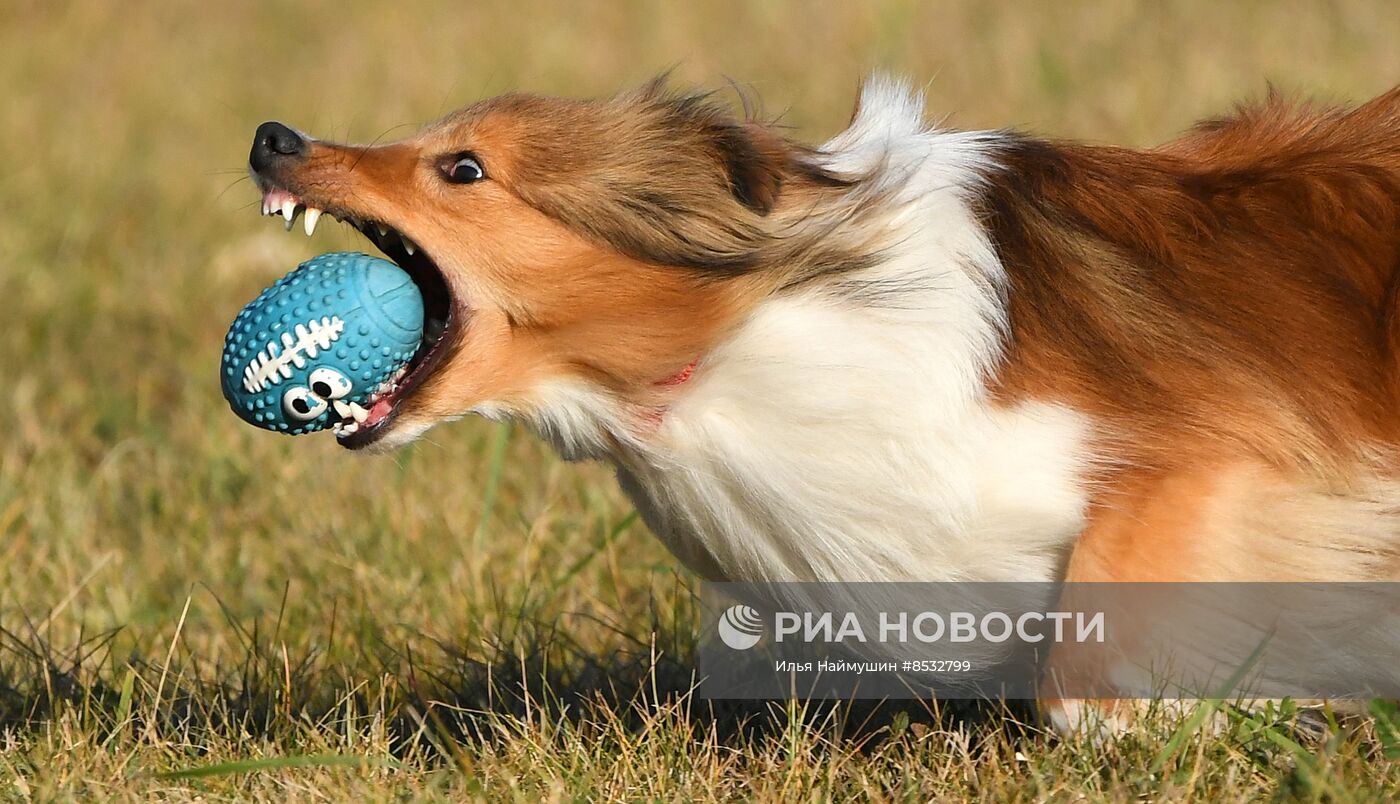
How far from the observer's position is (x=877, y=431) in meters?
3.28

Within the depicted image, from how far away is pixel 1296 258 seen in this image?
3441mm

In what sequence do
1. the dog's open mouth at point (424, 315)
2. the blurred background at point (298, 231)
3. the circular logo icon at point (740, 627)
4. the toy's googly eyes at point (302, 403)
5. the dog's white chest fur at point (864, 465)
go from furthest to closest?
the blurred background at point (298, 231) < the circular logo icon at point (740, 627) < the toy's googly eyes at point (302, 403) < the dog's open mouth at point (424, 315) < the dog's white chest fur at point (864, 465)

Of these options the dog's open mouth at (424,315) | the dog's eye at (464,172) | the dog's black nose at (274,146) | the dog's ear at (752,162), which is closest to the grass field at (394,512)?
the dog's ear at (752,162)

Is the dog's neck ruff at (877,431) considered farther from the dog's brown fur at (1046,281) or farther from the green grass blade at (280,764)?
the green grass blade at (280,764)

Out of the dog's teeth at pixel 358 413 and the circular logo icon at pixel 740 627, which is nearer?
the dog's teeth at pixel 358 413

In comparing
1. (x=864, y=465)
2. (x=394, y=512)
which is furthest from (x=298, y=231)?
(x=864, y=465)

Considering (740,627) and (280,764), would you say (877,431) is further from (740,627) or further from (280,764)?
(280,764)

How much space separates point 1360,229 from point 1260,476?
1.97ft

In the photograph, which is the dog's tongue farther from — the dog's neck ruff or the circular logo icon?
the circular logo icon

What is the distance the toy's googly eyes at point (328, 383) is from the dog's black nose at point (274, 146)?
43 cm

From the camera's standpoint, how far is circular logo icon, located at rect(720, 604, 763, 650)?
3723mm

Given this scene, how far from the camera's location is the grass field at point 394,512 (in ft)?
11.4

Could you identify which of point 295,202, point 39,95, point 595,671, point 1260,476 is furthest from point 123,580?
point 39,95

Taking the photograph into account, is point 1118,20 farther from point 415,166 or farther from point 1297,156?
point 415,166
